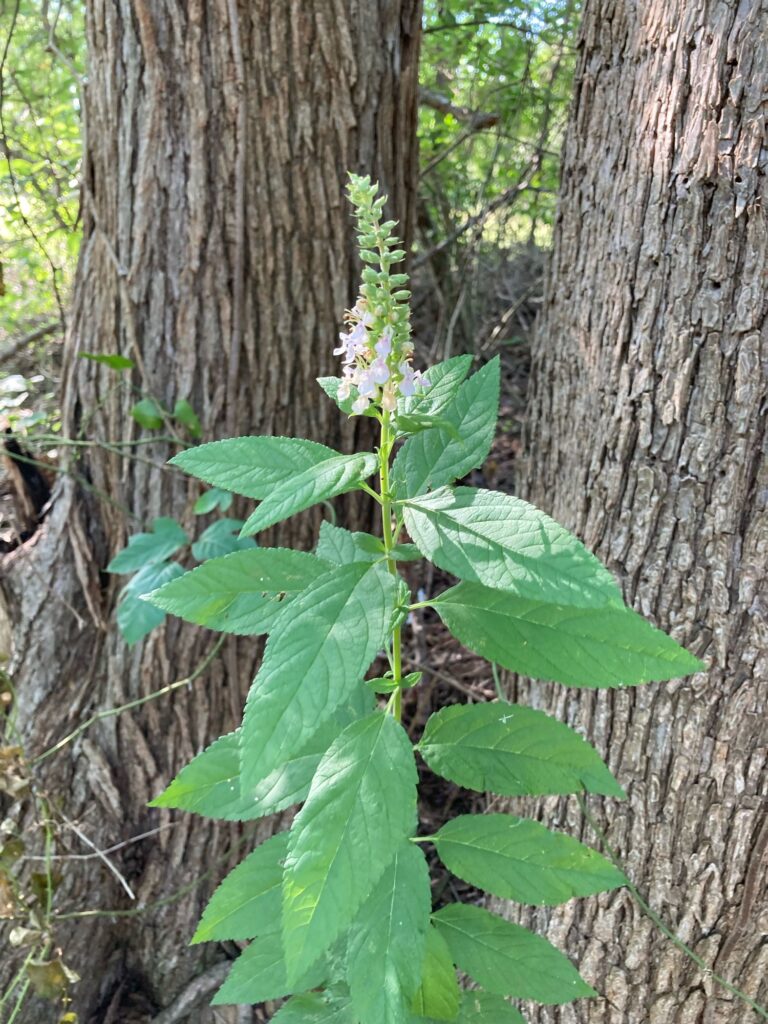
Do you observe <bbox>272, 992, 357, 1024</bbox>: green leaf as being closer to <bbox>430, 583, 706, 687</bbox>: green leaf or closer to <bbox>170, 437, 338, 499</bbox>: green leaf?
<bbox>430, 583, 706, 687</bbox>: green leaf

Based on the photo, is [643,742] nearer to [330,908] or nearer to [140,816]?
[330,908]

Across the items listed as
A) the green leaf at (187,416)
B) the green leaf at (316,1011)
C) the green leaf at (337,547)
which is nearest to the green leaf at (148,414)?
the green leaf at (187,416)

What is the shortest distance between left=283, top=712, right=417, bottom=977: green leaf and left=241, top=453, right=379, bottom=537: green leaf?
320mm

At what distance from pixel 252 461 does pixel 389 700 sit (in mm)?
377

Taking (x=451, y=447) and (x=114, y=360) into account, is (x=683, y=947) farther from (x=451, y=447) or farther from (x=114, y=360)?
(x=114, y=360)

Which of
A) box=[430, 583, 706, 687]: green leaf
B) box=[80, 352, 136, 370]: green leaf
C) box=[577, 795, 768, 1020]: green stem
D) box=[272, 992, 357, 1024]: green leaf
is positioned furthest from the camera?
box=[80, 352, 136, 370]: green leaf

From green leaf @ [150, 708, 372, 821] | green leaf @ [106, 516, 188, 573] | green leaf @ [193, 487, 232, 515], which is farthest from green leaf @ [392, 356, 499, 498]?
green leaf @ [106, 516, 188, 573]

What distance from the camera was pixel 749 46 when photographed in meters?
1.30

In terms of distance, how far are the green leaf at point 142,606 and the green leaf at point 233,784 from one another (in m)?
0.69

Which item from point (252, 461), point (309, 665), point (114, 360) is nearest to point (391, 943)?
point (309, 665)

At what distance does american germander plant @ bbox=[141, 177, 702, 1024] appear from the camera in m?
0.86

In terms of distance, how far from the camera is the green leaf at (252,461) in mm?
997

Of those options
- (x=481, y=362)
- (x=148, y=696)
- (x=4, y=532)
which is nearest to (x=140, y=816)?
(x=148, y=696)

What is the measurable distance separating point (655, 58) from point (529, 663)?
1.16 meters
